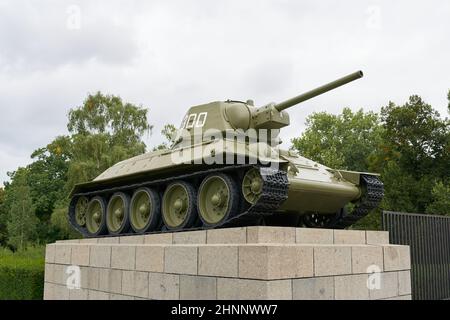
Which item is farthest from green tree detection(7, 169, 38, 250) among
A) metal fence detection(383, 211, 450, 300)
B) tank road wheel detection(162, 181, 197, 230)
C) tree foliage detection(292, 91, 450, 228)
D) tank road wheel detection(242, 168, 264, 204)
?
tank road wheel detection(242, 168, 264, 204)

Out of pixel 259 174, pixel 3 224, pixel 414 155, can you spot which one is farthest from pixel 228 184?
pixel 3 224

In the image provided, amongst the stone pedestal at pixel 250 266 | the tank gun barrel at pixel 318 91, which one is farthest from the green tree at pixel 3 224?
the tank gun barrel at pixel 318 91

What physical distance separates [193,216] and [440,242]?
7156 mm

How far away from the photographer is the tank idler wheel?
1185 centimetres

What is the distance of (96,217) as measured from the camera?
13789 mm

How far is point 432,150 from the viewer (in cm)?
2816

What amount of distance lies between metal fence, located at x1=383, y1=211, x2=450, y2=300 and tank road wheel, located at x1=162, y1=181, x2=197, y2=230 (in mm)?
4523

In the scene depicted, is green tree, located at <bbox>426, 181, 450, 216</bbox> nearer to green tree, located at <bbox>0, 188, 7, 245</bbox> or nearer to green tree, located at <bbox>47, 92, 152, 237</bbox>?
green tree, located at <bbox>47, 92, 152, 237</bbox>

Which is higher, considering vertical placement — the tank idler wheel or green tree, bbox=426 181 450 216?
green tree, bbox=426 181 450 216

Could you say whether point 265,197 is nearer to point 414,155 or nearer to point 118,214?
point 118,214

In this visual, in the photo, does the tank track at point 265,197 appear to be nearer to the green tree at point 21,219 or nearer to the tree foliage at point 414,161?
the tree foliage at point 414,161

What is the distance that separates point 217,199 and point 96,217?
211 inches
